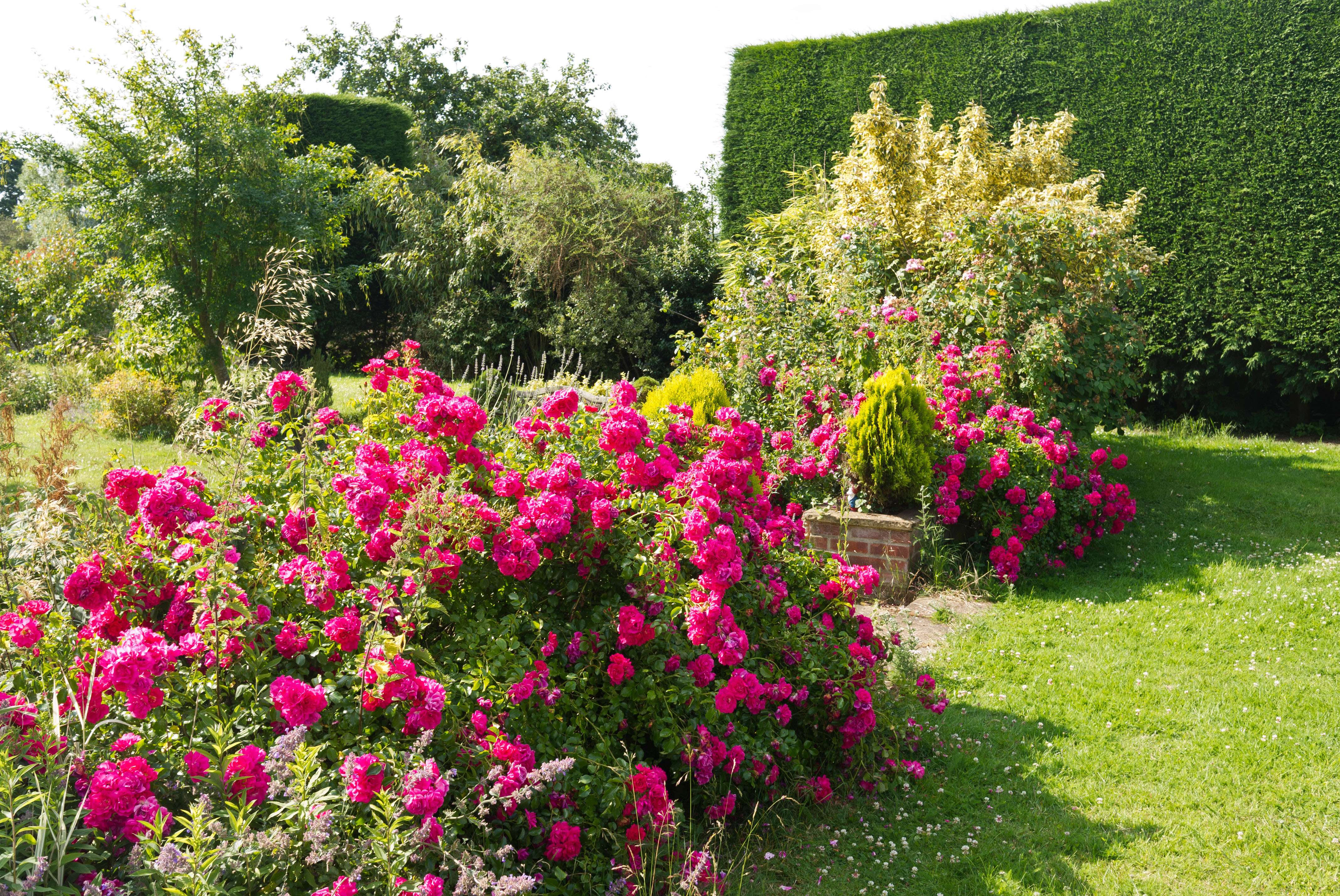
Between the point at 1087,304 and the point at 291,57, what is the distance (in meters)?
23.3

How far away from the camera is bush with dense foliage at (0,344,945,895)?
160cm

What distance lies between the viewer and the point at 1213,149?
8.53 meters

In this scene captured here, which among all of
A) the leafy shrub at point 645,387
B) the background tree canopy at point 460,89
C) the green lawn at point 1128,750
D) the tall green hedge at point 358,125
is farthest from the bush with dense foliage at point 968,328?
the background tree canopy at point 460,89

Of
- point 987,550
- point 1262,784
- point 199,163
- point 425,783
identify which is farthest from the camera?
point 199,163

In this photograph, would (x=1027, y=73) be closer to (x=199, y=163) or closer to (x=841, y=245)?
(x=841, y=245)

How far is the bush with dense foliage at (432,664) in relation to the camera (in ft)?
5.24

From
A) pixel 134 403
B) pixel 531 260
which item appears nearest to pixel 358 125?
pixel 531 260

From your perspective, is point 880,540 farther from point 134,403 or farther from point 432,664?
point 134,403

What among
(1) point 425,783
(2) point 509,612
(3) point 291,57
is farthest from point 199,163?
(3) point 291,57

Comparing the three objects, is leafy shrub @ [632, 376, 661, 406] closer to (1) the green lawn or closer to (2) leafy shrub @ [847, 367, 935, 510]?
(2) leafy shrub @ [847, 367, 935, 510]

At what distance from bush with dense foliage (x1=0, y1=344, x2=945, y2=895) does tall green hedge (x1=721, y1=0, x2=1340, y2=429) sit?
311 inches

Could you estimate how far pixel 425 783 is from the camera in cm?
164

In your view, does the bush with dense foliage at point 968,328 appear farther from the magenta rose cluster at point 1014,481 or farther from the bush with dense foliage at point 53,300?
the bush with dense foliage at point 53,300

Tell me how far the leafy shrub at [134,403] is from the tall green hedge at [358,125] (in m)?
6.64
